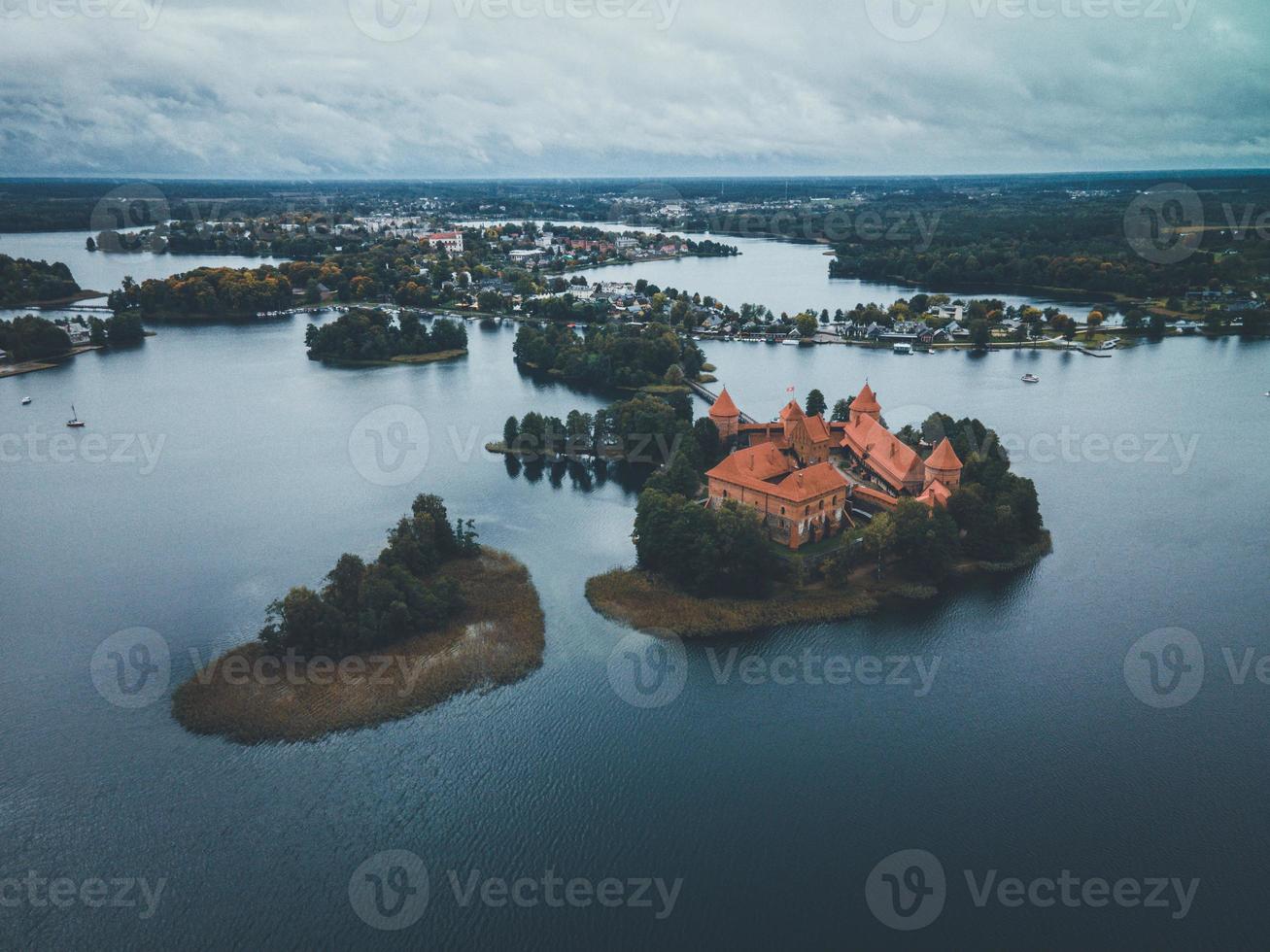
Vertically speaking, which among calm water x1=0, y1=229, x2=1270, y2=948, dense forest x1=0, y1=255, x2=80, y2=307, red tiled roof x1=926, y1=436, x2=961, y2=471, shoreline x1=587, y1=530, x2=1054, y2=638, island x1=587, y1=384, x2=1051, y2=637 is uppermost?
dense forest x1=0, y1=255, x2=80, y2=307

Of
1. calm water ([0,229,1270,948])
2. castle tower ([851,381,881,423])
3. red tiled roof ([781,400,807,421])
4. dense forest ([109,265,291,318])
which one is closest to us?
calm water ([0,229,1270,948])

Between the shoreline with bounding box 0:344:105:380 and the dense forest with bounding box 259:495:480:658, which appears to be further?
the shoreline with bounding box 0:344:105:380

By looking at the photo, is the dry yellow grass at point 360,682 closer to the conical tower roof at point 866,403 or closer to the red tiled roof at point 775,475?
the red tiled roof at point 775,475

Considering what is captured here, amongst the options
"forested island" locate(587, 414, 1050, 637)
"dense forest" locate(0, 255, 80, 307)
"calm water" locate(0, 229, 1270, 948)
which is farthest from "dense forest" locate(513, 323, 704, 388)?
"dense forest" locate(0, 255, 80, 307)

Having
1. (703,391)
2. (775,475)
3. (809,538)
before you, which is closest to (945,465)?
(809,538)

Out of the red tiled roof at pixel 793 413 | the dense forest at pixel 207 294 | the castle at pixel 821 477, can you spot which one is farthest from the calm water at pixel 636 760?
the dense forest at pixel 207 294

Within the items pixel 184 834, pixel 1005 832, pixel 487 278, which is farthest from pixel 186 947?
pixel 487 278

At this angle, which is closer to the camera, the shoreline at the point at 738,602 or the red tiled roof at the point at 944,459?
the shoreline at the point at 738,602

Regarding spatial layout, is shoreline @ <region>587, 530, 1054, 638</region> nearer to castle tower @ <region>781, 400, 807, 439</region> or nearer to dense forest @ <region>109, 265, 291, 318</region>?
castle tower @ <region>781, 400, 807, 439</region>
